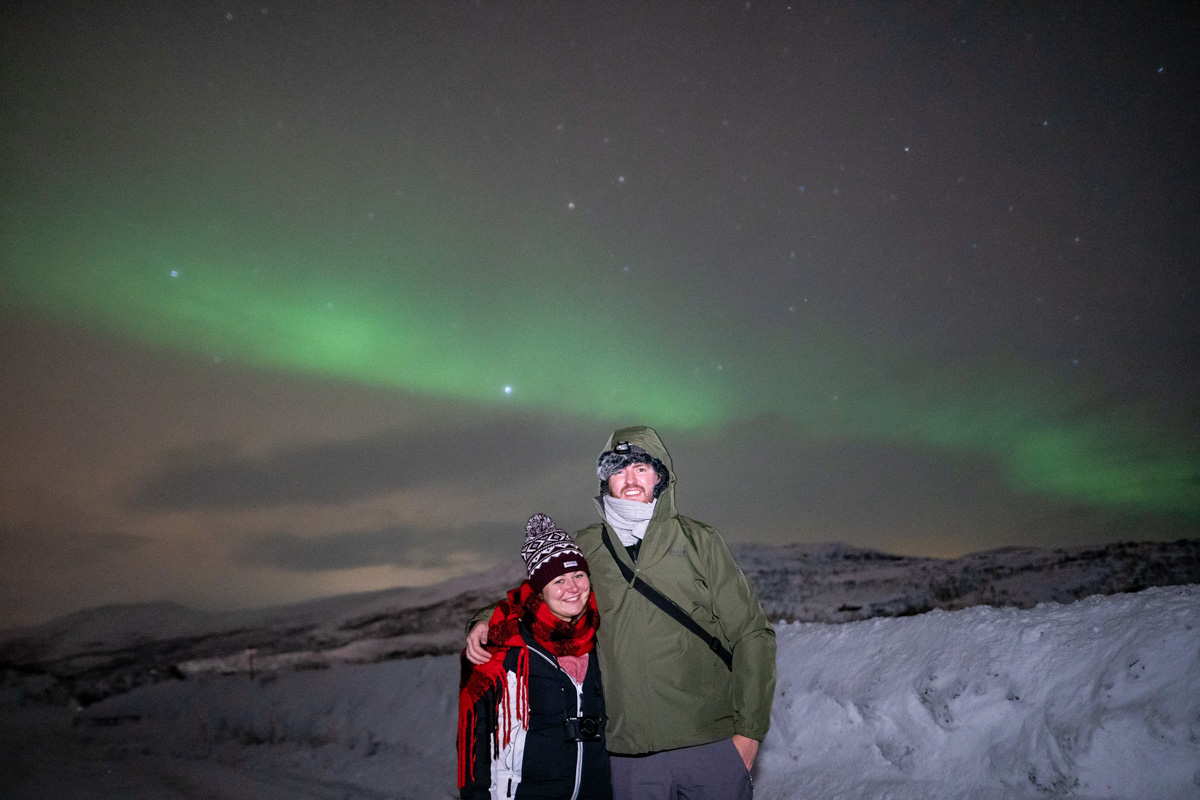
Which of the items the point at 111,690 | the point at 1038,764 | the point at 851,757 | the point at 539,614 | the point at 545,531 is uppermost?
the point at 545,531

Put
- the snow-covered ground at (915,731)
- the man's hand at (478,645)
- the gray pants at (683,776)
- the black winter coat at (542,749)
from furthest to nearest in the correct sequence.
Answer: the snow-covered ground at (915,731)
the gray pants at (683,776)
the man's hand at (478,645)
the black winter coat at (542,749)

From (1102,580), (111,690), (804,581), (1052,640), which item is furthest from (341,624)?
(1052,640)

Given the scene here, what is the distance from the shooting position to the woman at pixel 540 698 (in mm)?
2740

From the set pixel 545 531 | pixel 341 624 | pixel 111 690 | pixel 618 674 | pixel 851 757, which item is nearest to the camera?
pixel 618 674

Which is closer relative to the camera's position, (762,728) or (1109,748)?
(762,728)

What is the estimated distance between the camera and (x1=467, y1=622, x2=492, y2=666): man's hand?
284 cm

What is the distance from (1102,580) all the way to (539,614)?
1408cm

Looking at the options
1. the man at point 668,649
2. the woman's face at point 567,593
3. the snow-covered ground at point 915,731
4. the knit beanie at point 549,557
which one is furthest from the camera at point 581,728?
the snow-covered ground at point 915,731

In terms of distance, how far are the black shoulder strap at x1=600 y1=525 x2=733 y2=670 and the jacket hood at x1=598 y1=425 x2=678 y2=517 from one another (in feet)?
1.08

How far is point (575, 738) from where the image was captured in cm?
283

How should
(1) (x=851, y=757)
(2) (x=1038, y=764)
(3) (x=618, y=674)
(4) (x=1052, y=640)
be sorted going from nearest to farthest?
(3) (x=618, y=674)
(2) (x=1038, y=764)
(4) (x=1052, y=640)
(1) (x=851, y=757)

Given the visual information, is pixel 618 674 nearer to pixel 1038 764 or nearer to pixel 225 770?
pixel 1038 764

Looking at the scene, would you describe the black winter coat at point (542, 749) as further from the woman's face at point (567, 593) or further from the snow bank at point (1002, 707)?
the snow bank at point (1002, 707)

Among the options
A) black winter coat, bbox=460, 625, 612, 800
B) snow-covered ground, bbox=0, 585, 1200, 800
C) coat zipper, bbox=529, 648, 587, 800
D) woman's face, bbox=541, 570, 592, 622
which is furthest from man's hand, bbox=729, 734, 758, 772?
snow-covered ground, bbox=0, 585, 1200, 800
